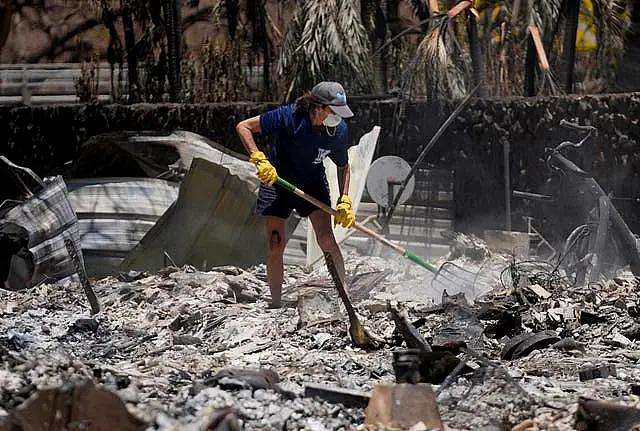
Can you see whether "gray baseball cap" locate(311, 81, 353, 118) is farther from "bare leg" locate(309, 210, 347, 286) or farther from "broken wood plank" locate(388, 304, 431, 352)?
"broken wood plank" locate(388, 304, 431, 352)

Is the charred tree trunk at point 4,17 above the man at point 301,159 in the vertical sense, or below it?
above

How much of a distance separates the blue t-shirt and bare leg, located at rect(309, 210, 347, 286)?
0.30 m

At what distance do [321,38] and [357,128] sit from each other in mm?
1276

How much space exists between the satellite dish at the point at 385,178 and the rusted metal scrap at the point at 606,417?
6.61 meters

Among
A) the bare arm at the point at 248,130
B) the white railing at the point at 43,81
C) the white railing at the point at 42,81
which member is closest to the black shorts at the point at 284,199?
the bare arm at the point at 248,130

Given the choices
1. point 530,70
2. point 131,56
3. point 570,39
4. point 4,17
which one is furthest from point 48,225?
point 4,17

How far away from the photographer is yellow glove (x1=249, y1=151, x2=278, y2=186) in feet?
25.5

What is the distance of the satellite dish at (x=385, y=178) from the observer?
1149cm

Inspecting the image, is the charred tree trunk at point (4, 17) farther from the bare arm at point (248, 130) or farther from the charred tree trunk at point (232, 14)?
the bare arm at point (248, 130)

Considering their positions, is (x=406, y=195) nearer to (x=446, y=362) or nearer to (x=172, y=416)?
(x=446, y=362)

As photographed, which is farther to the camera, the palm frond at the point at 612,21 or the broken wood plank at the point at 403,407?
the palm frond at the point at 612,21

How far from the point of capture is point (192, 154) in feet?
39.0

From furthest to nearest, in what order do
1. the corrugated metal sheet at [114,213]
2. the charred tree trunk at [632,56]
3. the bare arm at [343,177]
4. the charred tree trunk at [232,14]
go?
the charred tree trunk at [232,14]
the charred tree trunk at [632,56]
the corrugated metal sheet at [114,213]
the bare arm at [343,177]

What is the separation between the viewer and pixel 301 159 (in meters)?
8.06
